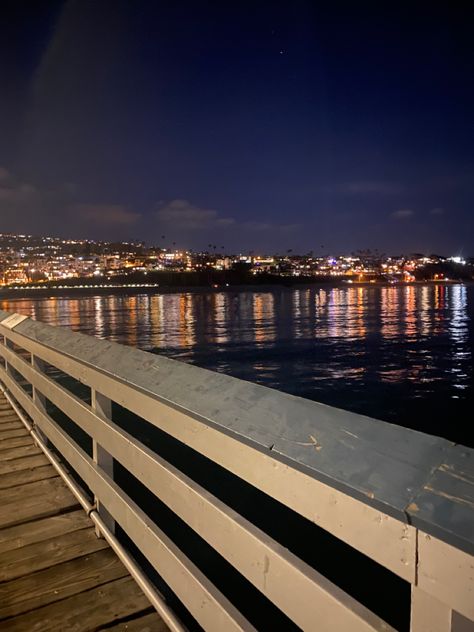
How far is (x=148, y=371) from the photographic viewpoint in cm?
261

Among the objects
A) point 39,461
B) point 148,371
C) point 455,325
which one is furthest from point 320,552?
point 455,325

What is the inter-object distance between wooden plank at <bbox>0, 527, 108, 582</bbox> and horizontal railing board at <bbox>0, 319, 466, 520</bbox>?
5.03 feet

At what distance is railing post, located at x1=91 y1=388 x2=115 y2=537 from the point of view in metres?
3.14

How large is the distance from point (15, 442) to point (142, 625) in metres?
3.65

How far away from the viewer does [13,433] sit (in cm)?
586

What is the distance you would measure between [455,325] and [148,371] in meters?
42.7

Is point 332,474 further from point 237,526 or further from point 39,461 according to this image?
point 39,461

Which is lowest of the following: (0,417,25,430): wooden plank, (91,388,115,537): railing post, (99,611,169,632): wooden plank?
(0,417,25,430): wooden plank

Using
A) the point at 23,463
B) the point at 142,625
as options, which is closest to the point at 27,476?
the point at 23,463

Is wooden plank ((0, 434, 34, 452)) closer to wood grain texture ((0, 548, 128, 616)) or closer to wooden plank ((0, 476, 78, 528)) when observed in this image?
wooden plank ((0, 476, 78, 528))

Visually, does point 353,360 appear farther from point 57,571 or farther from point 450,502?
point 450,502

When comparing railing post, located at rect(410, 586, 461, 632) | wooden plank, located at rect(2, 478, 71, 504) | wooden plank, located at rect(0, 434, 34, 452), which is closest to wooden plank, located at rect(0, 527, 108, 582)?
wooden plank, located at rect(2, 478, 71, 504)

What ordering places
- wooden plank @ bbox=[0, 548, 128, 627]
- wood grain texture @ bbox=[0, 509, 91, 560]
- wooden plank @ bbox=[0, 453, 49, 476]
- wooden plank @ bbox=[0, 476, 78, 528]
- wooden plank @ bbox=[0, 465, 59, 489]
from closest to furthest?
wooden plank @ bbox=[0, 548, 128, 627], wood grain texture @ bbox=[0, 509, 91, 560], wooden plank @ bbox=[0, 476, 78, 528], wooden plank @ bbox=[0, 465, 59, 489], wooden plank @ bbox=[0, 453, 49, 476]

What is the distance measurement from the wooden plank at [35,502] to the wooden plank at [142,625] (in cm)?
150
